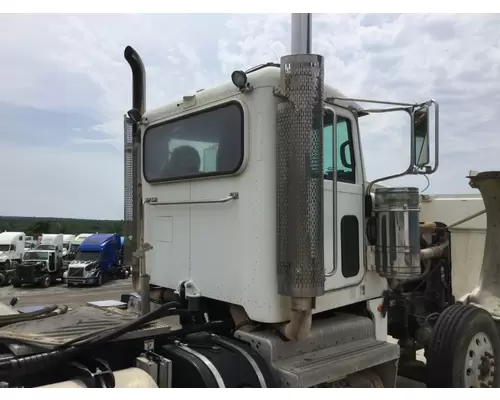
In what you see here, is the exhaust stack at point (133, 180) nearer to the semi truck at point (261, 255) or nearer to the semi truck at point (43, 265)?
the semi truck at point (261, 255)

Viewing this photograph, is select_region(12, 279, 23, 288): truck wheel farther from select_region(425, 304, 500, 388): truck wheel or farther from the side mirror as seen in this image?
the side mirror

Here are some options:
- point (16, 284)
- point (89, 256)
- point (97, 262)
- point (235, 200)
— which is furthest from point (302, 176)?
point (16, 284)

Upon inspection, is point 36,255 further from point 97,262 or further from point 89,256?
point 97,262

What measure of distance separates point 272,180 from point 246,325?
1.05 metres

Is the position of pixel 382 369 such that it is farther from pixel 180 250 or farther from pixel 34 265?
pixel 34 265

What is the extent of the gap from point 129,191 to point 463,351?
10.7 feet

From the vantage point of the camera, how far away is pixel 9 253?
74.3 ft

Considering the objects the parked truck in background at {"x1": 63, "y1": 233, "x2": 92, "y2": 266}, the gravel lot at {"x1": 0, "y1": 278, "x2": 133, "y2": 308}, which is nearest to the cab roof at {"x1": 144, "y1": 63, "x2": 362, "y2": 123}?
the gravel lot at {"x1": 0, "y1": 278, "x2": 133, "y2": 308}

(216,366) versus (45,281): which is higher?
(216,366)

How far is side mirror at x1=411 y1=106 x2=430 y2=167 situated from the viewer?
136 inches

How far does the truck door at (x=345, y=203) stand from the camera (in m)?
3.50

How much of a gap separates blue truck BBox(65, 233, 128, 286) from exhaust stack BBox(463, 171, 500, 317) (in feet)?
59.7

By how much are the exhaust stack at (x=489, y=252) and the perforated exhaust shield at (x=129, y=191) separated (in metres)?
3.44

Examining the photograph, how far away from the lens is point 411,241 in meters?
3.72
